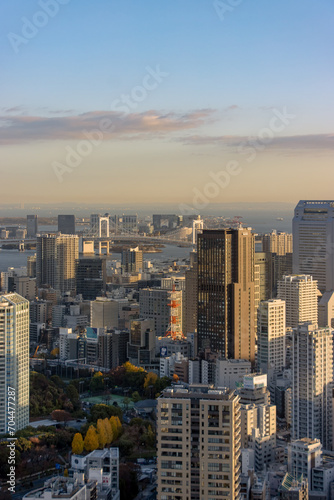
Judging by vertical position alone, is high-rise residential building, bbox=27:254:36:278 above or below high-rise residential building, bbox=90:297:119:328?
above

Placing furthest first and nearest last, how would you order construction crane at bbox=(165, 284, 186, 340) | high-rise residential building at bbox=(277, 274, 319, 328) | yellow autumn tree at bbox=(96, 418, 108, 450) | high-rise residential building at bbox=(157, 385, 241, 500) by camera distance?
construction crane at bbox=(165, 284, 186, 340) < high-rise residential building at bbox=(277, 274, 319, 328) < yellow autumn tree at bbox=(96, 418, 108, 450) < high-rise residential building at bbox=(157, 385, 241, 500)

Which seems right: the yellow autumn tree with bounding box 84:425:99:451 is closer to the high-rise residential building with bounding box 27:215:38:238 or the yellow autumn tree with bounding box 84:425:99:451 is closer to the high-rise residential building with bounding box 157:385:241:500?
the high-rise residential building with bounding box 157:385:241:500

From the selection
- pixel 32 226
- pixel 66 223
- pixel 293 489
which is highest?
pixel 66 223

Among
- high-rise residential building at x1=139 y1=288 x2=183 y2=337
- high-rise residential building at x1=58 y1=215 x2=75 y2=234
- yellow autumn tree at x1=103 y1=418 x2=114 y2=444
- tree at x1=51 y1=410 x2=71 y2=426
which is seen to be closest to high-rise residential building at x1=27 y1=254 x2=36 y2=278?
high-rise residential building at x1=58 y1=215 x2=75 y2=234

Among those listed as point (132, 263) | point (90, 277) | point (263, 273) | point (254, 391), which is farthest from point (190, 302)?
point (132, 263)

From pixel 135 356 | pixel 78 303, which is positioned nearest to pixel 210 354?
pixel 135 356

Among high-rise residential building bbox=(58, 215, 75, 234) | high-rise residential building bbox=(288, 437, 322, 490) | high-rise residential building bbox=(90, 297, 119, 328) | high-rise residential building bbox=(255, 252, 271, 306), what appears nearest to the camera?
high-rise residential building bbox=(288, 437, 322, 490)

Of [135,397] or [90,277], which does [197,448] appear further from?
[90,277]

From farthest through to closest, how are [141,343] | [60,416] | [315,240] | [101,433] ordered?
[315,240], [141,343], [60,416], [101,433]
